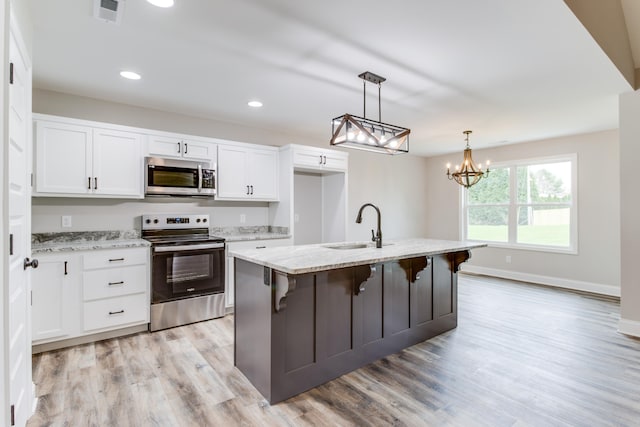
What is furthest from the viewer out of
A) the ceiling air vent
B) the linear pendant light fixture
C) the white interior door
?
the linear pendant light fixture

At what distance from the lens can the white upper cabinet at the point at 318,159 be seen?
14.9 feet

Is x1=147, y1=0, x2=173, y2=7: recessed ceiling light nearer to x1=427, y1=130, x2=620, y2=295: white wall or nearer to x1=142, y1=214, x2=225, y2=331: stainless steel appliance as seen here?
x1=142, y1=214, x2=225, y2=331: stainless steel appliance

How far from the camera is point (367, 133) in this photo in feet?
8.80

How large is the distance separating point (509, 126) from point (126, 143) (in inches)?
194

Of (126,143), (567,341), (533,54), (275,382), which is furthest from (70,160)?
(567,341)

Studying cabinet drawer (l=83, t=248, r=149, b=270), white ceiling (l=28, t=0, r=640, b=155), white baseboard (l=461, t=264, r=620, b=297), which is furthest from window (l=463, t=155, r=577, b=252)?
cabinet drawer (l=83, t=248, r=149, b=270)

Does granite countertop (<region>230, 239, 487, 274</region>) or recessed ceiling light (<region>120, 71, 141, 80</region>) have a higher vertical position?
recessed ceiling light (<region>120, 71, 141, 80</region>)

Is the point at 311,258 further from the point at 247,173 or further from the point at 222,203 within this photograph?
the point at 222,203

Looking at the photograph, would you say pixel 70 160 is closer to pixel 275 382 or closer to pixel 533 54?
pixel 275 382

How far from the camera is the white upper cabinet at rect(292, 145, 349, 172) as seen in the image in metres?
4.54

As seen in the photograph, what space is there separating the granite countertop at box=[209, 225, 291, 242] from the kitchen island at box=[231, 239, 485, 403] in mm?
1434

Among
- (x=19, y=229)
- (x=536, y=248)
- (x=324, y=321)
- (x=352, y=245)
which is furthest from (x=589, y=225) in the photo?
(x=19, y=229)

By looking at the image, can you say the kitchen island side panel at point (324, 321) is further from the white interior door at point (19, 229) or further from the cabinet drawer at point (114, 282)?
the cabinet drawer at point (114, 282)

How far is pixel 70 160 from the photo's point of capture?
127 inches
